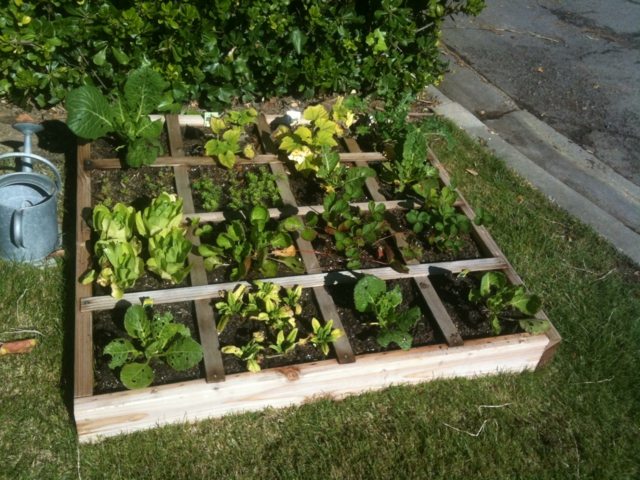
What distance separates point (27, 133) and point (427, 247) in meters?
1.89

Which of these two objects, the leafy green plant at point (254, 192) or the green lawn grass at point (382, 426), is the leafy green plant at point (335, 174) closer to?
the leafy green plant at point (254, 192)

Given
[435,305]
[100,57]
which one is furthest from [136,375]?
[100,57]

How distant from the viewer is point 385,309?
267 cm

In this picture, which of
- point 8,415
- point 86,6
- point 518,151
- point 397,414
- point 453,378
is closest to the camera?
point 8,415

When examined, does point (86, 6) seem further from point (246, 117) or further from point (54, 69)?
point (246, 117)

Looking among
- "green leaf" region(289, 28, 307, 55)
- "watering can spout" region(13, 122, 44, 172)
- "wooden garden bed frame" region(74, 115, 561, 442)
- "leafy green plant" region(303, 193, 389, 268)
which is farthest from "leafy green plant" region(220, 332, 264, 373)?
"green leaf" region(289, 28, 307, 55)

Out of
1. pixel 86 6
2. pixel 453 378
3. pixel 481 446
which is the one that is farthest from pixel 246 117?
pixel 481 446

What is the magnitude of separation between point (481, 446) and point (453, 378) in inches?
12.7

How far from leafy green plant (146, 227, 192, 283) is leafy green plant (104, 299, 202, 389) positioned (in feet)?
0.76

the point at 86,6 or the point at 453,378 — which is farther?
the point at 86,6

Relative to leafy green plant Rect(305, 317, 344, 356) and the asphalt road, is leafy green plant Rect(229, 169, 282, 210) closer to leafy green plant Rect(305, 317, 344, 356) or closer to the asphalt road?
leafy green plant Rect(305, 317, 344, 356)

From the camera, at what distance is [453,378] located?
2.79 metres

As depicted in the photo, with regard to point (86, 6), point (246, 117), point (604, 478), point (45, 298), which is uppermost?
point (86, 6)

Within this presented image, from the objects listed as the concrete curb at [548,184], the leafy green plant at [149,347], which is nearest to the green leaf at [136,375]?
the leafy green plant at [149,347]
